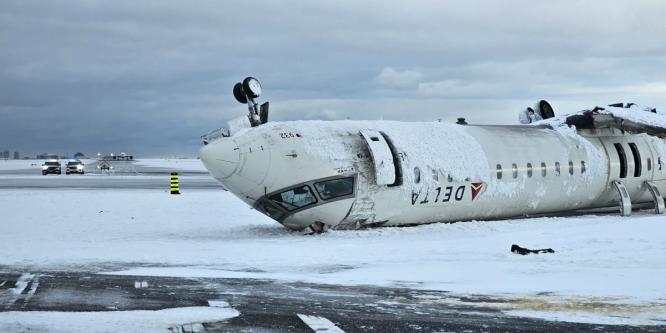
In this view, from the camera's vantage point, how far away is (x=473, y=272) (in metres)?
13.6

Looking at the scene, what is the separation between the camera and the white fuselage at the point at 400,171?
20047mm

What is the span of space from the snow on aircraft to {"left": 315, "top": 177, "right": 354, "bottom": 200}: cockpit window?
0.03 metres

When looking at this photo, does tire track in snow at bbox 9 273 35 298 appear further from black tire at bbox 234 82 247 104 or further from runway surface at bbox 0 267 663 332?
A: black tire at bbox 234 82 247 104

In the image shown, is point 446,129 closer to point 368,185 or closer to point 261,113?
point 368,185

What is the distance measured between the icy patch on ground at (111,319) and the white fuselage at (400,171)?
10295 mm

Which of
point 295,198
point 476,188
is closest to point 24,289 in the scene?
point 295,198

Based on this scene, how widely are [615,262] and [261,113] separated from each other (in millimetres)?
10811

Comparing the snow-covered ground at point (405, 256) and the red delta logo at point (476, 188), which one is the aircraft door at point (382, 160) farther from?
the red delta logo at point (476, 188)

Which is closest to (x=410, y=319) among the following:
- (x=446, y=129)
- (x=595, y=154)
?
(x=446, y=129)

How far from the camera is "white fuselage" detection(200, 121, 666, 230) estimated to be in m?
20.0

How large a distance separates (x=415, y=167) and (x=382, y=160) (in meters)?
1.35

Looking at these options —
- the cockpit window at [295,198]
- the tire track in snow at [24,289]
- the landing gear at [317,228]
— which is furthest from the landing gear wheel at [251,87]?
the tire track in snow at [24,289]

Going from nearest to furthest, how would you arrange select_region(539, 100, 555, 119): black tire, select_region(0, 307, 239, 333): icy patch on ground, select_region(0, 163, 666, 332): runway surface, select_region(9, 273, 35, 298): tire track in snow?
select_region(0, 307, 239, 333): icy patch on ground < select_region(0, 163, 666, 332): runway surface < select_region(9, 273, 35, 298): tire track in snow < select_region(539, 100, 555, 119): black tire

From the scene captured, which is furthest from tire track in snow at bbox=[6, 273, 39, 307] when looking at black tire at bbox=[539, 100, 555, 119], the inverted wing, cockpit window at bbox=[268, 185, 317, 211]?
black tire at bbox=[539, 100, 555, 119]
